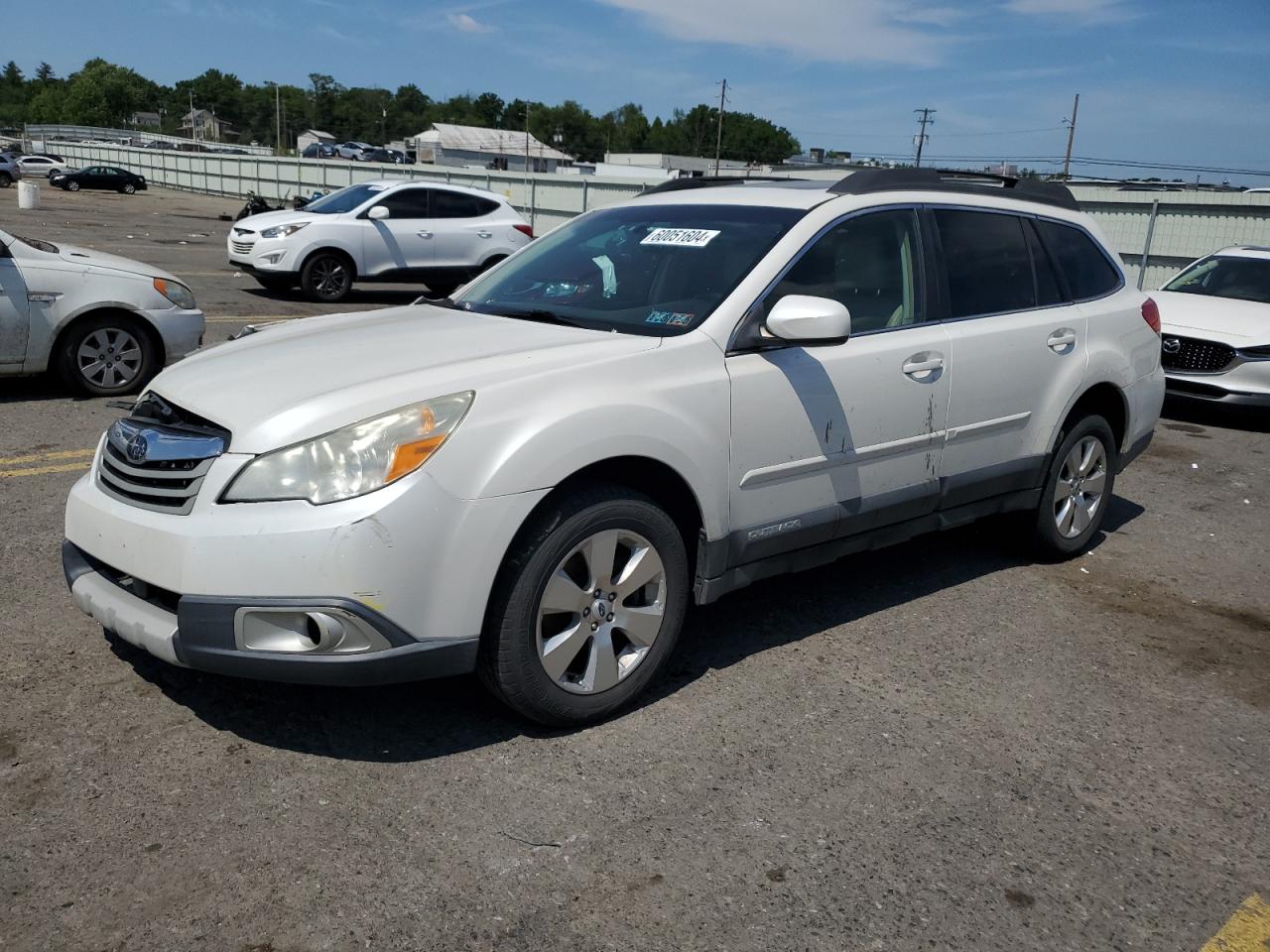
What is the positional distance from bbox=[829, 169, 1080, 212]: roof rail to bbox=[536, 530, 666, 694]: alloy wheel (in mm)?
1803

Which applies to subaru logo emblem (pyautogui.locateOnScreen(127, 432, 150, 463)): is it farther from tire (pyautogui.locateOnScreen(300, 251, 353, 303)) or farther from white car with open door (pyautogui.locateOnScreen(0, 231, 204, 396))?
tire (pyautogui.locateOnScreen(300, 251, 353, 303))

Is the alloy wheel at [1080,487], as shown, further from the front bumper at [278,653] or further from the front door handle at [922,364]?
the front bumper at [278,653]

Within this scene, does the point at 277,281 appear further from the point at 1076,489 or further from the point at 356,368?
the point at 356,368

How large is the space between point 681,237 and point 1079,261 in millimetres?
Result: 2325

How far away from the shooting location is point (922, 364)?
4543 millimetres

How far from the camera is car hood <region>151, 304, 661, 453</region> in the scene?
10.6ft

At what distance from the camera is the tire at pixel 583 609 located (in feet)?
11.0

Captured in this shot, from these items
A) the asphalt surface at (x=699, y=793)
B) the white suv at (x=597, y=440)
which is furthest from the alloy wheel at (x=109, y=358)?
the white suv at (x=597, y=440)

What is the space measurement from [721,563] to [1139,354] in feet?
10.1

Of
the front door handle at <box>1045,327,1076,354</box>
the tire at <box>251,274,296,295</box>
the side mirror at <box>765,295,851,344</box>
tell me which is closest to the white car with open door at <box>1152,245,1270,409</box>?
the front door handle at <box>1045,327,1076,354</box>

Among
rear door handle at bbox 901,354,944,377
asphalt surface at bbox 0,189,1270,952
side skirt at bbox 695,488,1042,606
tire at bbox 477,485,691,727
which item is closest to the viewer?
asphalt surface at bbox 0,189,1270,952

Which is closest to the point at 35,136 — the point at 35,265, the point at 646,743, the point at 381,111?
the point at 381,111

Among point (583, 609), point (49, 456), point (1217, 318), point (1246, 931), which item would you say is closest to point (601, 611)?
point (583, 609)

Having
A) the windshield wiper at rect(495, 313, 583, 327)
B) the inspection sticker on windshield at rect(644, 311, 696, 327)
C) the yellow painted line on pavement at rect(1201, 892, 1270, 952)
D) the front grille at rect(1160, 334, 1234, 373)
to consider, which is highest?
the inspection sticker on windshield at rect(644, 311, 696, 327)
